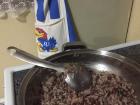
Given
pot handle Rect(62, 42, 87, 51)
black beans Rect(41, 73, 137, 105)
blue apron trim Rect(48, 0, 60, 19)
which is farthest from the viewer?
blue apron trim Rect(48, 0, 60, 19)

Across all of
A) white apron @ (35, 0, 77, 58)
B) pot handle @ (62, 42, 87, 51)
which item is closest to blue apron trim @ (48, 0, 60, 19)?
white apron @ (35, 0, 77, 58)

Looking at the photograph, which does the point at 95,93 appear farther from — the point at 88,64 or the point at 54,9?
the point at 54,9

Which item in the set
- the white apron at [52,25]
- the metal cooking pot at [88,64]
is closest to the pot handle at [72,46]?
the metal cooking pot at [88,64]

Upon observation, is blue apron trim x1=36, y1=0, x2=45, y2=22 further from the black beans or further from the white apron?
the black beans

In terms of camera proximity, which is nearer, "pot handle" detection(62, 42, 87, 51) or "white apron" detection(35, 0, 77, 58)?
"pot handle" detection(62, 42, 87, 51)

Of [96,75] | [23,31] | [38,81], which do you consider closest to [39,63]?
[38,81]

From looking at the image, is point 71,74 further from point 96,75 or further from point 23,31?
point 23,31

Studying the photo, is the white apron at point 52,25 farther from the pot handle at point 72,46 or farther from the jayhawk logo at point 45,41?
the pot handle at point 72,46

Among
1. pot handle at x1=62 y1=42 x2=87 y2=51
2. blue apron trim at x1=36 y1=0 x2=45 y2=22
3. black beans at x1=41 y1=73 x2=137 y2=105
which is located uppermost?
blue apron trim at x1=36 y1=0 x2=45 y2=22
